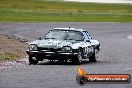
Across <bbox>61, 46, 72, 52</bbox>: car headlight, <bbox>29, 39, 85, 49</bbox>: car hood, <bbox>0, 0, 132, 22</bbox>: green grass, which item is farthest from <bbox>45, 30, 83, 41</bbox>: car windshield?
<bbox>0, 0, 132, 22</bbox>: green grass

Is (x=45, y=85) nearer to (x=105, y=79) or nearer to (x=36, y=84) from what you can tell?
(x=36, y=84)

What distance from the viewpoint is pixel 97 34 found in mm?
41062

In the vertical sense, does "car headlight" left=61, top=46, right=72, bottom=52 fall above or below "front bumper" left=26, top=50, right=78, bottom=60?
above

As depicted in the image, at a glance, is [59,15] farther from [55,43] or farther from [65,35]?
[55,43]

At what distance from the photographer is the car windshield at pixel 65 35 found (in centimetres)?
2081

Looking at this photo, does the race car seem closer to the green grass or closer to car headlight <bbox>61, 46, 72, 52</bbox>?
car headlight <bbox>61, 46, 72, 52</bbox>

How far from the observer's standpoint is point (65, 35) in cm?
2094

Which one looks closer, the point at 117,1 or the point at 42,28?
the point at 42,28

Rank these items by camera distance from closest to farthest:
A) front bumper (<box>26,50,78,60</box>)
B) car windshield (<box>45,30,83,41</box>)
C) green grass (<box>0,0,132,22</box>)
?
front bumper (<box>26,50,78,60</box>) → car windshield (<box>45,30,83,41</box>) → green grass (<box>0,0,132,22</box>)

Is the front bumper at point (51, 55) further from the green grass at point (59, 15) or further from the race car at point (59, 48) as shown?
the green grass at point (59, 15)

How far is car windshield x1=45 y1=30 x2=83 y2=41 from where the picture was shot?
20.8 metres

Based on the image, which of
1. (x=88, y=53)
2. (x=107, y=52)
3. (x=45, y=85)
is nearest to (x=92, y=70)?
(x=88, y=53)

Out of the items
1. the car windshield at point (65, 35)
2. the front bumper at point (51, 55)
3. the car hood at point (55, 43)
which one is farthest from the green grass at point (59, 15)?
the front bumper at point (51, 55)

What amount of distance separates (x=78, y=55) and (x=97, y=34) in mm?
21148
